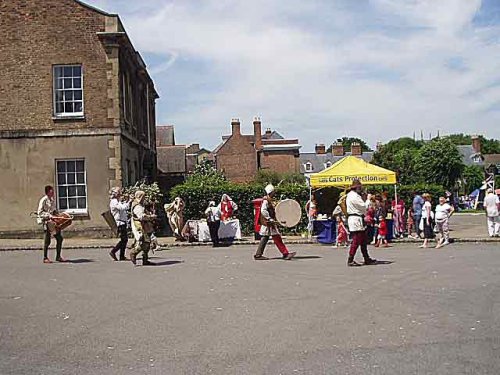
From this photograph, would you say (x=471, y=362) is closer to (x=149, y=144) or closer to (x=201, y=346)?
(x=201, y=346)

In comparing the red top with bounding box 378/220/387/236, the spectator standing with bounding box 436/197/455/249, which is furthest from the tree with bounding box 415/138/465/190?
the spectator standing with bounding box 436/197/455/249

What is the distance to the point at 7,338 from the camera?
8234mm

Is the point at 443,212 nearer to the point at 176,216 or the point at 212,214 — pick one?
the point at 212,214

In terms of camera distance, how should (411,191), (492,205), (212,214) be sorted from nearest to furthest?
(212,214) < (492,205) < (411,191)

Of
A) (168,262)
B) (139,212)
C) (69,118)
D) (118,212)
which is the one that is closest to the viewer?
(139,212)

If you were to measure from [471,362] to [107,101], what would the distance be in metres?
20.9

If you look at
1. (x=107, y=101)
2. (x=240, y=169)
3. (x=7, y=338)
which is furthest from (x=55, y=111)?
(x=240, y=169)

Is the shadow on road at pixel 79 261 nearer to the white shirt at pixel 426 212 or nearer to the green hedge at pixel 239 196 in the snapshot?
the green hedge at pixel 239 196

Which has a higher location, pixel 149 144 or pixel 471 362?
pixel 149 144

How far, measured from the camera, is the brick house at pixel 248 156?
7231 centimetres

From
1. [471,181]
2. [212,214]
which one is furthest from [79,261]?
[471,181]

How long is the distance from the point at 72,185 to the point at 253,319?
18179mm

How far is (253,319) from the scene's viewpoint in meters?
9.10

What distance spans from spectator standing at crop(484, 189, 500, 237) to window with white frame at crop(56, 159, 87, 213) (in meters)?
13.6
